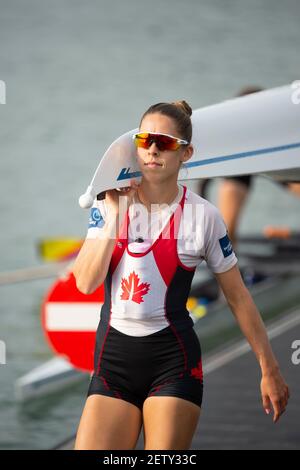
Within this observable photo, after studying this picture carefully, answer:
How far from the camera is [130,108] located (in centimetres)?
2934

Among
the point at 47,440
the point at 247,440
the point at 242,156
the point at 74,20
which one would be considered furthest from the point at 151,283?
the point at 74,20

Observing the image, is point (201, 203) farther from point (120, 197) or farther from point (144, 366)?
point (144, 366)

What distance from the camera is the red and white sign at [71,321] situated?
7.57 m

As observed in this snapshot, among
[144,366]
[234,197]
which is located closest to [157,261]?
[144,366]

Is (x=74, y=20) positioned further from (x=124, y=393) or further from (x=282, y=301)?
(x=124, y=393)

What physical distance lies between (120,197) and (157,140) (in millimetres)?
247

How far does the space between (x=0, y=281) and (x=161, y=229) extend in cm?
569

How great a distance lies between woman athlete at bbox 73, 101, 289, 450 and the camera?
357cm

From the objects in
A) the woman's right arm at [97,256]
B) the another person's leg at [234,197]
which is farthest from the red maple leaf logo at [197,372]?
the another person's leg at [234,197]

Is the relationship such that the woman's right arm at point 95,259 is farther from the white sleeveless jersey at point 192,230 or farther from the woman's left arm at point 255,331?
the woman's left arm at point 255,331

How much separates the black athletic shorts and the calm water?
1010 cm

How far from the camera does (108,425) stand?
3541 mm

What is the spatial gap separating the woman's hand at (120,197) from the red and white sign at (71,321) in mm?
3889

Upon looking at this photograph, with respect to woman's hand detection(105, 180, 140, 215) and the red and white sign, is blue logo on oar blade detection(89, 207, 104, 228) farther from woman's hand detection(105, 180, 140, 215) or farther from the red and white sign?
the red and white sign
